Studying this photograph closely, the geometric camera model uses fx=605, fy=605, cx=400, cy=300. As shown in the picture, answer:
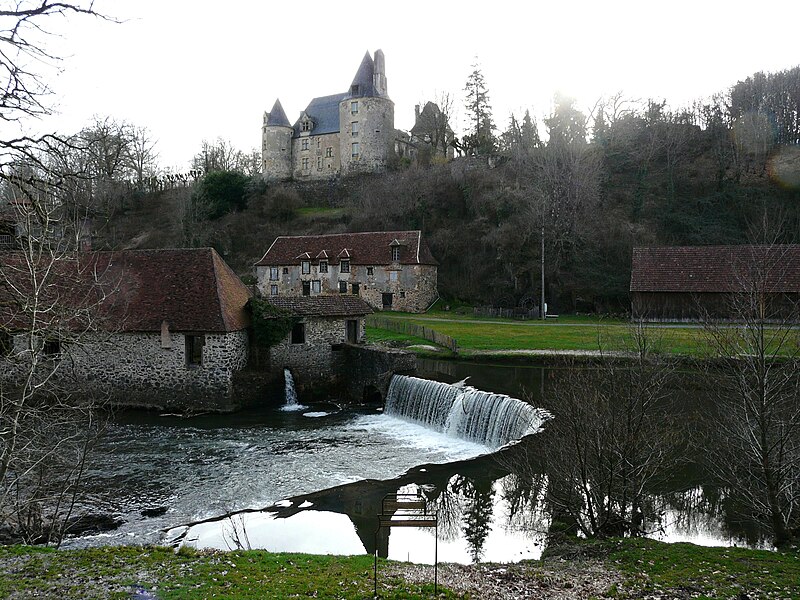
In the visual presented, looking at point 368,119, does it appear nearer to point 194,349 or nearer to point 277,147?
point 277,147

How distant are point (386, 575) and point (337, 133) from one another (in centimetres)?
6352

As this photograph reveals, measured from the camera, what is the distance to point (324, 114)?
230ft

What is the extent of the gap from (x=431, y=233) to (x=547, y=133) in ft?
56.2

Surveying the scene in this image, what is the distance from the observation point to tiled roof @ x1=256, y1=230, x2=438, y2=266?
4716 centimetres

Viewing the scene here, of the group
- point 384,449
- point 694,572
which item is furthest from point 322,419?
point 694,572

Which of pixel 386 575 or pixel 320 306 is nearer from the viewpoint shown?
pixel 386 575

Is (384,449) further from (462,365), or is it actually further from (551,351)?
(551,351)

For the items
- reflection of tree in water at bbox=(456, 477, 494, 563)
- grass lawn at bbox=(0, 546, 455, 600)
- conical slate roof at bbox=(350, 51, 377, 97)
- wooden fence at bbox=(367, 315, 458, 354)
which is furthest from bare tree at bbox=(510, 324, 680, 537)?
conical slate roof at bbox=(350, 51, 377, 97)

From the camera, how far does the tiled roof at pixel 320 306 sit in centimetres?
2650

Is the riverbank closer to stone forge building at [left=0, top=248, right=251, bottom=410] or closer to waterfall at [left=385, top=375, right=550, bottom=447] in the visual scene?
waterfall at [left=385, top=375, right=550, bottom=447]

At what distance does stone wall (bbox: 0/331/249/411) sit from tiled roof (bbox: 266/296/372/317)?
281 cm

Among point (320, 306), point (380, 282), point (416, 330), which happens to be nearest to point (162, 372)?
point (320, 306)

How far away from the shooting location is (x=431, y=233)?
5156 cm

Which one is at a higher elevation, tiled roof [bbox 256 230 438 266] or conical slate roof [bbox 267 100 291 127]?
conical slate roof [bbox 267 100 291 127]
